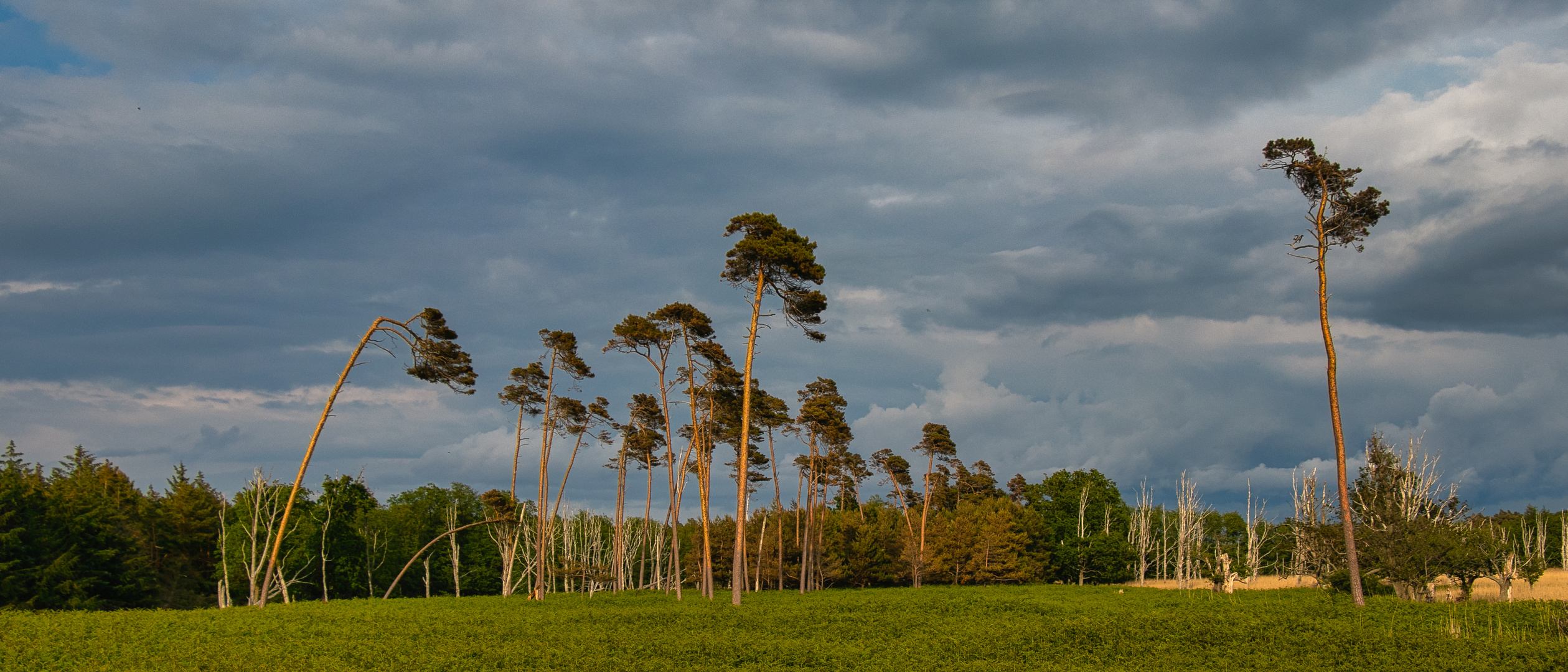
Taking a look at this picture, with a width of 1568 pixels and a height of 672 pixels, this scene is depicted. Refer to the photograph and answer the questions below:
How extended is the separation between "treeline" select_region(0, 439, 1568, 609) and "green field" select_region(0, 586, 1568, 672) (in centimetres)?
916

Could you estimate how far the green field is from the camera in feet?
53.3

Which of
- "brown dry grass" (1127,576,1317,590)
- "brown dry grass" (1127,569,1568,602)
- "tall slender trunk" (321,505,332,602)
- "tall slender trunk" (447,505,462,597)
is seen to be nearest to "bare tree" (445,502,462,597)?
"tall slender trunk" (447,505,462,597)

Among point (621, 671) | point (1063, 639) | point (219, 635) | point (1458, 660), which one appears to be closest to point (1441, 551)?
point (1458, 660)

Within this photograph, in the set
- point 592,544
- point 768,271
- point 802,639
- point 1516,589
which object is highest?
point 768,271

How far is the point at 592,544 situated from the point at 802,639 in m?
81.1

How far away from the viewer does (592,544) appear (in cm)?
9644

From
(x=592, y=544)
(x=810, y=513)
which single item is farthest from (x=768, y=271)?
(x=592, y=544)

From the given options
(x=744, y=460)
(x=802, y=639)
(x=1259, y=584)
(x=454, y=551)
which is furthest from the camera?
(x=1259, y=584)

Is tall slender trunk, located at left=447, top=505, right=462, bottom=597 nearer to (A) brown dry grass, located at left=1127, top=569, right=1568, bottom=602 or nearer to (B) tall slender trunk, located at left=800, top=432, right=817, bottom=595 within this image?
(B) tall slender trunk, located at left=800, top=432, right=817, bottom=595

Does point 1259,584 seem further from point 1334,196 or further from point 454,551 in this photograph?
point 454,551

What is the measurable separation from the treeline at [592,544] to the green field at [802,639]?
9.16 meters

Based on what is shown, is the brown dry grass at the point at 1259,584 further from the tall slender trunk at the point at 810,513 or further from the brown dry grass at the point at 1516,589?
the tall slender trunk at the point at 810,513

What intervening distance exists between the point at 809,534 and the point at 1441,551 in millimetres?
34391

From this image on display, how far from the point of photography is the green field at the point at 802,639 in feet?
53.3
